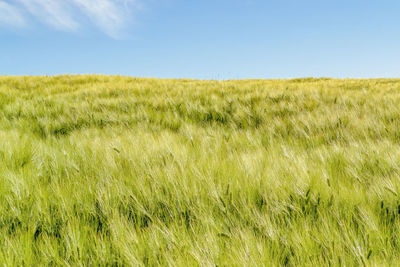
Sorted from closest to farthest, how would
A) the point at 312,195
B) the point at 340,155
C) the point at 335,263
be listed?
the point at 335,263 → the point at 312,195 → the point at 340,155

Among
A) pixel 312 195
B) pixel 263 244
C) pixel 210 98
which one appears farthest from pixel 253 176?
pixel 210 98

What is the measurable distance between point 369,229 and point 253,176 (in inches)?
20.5

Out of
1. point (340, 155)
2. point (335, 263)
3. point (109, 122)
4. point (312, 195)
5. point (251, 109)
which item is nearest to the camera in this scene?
point (335, 263)

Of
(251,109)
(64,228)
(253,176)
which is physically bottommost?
(64,228)

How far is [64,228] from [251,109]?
105 inches

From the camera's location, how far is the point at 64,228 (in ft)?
3.40

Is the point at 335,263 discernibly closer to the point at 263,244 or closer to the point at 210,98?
the point at 263,244

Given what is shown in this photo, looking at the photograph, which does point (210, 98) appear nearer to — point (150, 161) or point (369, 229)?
point (150, 161)

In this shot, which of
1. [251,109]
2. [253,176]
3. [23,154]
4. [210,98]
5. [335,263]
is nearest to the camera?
[335,263]

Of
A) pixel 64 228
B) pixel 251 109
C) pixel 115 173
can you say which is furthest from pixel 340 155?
pixel 251 109

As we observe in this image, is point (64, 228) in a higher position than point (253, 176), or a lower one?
lower

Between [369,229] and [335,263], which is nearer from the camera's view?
[335,263]

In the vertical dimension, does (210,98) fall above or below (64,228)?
above

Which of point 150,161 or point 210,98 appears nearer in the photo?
point 150,161
